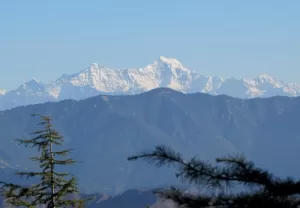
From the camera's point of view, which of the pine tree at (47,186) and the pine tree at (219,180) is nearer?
the pine tree at (219,180)

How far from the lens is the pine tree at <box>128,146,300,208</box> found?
9344 millimetres

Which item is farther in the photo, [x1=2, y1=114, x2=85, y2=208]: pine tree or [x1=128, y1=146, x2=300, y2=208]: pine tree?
[x1=2, y1=114, x2=85, y2=208]: pine tree

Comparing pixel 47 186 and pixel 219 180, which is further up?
pixel 47 186

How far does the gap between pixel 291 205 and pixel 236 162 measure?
1.59 m

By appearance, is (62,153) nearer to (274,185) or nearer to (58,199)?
(58,199)

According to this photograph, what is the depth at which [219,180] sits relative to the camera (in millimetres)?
9922

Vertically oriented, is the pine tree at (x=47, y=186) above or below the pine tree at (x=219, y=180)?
above

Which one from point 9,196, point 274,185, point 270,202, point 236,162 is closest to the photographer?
point 270,202

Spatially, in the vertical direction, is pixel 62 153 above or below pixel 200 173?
above

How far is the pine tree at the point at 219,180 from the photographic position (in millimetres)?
9344

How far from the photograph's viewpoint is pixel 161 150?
1015 centimetres

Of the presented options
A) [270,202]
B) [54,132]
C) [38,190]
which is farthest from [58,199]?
[270,202]

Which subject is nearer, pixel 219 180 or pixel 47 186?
pixel 219 180

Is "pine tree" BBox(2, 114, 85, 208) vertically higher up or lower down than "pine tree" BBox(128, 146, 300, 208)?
higher up
